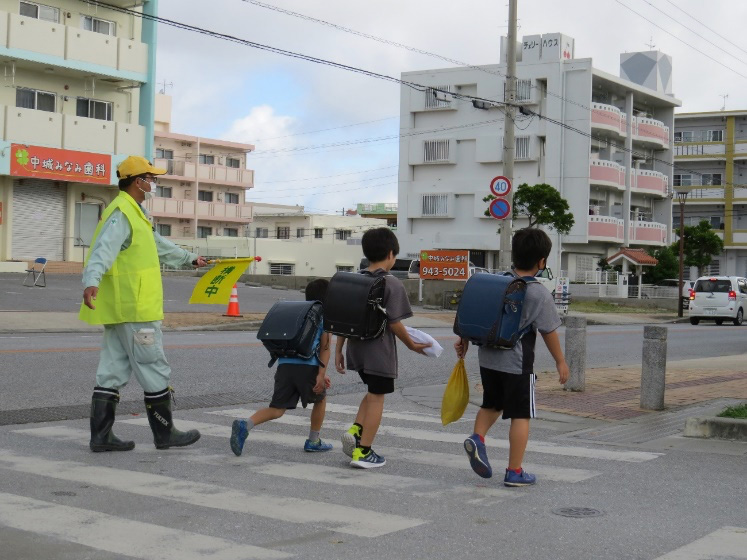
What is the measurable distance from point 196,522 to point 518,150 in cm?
5780

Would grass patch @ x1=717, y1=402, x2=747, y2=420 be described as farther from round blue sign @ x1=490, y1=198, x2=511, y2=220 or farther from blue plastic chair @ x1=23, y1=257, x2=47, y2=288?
blue plastic chair @ x1=23, y1=257, x2=47, y2=288

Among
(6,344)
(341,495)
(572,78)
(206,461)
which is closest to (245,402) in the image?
(206,461)

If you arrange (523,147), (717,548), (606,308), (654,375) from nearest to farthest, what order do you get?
(717,548)
(654,375)
(606,308)
(523,147)

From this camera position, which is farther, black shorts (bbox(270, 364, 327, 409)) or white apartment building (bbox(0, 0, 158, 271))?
white apartment building (bbox(0, 0, 158, 271))

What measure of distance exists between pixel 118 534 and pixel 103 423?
2.29 meters

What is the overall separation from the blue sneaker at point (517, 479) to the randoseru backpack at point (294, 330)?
1676 mm

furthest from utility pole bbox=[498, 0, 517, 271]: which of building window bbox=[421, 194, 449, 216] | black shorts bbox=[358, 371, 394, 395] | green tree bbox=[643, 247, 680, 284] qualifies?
building window bbox=[421, 194, 449, 216]

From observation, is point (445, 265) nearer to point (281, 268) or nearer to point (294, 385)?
point (294, 385)

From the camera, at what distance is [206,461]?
6910 millimetres

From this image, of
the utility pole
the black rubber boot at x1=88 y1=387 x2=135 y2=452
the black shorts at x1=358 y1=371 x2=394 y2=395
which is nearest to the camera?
the black shorts at x1=358 y1=371 x2=394 y2=395

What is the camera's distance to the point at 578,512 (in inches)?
218

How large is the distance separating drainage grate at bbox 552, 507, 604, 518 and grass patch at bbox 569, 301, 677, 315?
36.9 meters

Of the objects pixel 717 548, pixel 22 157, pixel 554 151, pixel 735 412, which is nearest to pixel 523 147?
pixel 554 151

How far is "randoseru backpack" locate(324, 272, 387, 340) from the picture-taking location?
21.9ft
